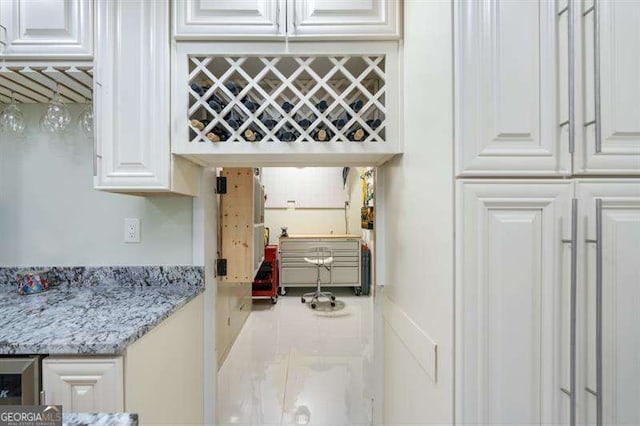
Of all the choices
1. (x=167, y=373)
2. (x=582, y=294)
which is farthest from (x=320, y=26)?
(x=167, y=373)

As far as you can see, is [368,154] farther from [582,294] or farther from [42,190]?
[42,190]

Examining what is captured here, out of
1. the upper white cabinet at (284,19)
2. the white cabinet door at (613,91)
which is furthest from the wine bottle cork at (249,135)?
the white cabinet door at (613,91)

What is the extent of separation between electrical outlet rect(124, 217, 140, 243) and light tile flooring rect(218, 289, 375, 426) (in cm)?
133

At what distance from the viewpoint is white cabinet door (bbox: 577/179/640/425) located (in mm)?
860

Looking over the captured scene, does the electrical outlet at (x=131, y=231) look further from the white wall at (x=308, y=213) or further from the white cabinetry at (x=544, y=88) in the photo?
the white wall at (x=308, y=213)

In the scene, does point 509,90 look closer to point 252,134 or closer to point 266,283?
point 252,134

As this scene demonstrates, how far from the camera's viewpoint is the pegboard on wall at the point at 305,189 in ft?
19.9

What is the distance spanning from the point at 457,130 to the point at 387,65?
64 cm

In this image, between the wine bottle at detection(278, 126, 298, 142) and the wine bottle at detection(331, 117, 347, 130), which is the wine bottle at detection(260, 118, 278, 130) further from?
the wine bottle at detection(331, 117, 347, 130)

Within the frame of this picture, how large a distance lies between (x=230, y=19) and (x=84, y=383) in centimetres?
143

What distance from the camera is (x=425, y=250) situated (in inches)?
42.4

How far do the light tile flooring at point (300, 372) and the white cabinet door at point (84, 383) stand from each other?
1.34 m

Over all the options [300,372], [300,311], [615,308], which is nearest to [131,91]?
[615,308]

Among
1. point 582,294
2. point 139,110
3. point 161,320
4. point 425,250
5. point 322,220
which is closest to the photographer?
point 582,294
